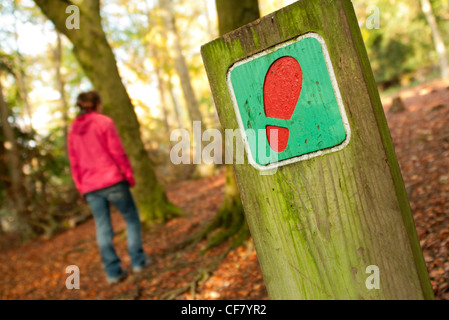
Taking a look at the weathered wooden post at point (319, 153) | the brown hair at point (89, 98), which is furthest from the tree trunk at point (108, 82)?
the weathered wooden post at point (319, 153)

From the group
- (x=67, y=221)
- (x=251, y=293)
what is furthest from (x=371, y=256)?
(x=67, y=221)

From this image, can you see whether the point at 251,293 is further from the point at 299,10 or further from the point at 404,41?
the point at 404,41

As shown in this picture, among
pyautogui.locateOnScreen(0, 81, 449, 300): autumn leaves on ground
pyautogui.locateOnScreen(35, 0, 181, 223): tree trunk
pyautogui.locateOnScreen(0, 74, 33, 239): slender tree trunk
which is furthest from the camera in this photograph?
pyautogui.locateOnScreen(0, 74, 33, 239): slender tree trunk

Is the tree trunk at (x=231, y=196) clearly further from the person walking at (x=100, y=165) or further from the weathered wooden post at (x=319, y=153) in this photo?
the weathered wooden post at (x=319, y=153)

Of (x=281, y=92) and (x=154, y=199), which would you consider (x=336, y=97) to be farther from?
(x=154, y=199)

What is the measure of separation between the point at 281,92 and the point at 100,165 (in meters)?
2.97

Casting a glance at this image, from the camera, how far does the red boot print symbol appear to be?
1.17 metres

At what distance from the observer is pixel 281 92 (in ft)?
3.90

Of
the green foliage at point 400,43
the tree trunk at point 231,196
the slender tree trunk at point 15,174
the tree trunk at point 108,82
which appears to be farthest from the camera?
the green foliage at point 400,43

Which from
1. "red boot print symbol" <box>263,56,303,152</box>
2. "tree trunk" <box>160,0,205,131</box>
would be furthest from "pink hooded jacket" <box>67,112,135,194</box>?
"tree trunk" <box>160,0,205,131</box>

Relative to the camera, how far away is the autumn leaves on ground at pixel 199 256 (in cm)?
310

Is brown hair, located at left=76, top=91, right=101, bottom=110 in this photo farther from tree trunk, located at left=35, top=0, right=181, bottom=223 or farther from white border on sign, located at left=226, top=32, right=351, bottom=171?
white border on sign, located at left=226, top=32, right=351, bottom=171

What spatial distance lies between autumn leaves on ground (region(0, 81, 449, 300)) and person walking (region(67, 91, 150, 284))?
0.71 m

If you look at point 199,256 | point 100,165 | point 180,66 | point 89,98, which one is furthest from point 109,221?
point 180,66
